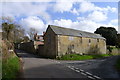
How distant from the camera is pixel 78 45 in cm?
3775

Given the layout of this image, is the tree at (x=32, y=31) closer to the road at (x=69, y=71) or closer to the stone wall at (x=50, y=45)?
the stone wall at (x=50, y=45)

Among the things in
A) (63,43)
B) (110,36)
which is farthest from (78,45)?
(110,36)

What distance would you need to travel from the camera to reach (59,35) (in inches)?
1313

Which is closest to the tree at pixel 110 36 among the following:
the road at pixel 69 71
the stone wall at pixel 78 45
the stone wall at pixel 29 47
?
the stone wall at pixel 78 45

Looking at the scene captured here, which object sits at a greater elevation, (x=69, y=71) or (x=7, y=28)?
(x=7, y=28)

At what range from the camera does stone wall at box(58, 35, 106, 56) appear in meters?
33.6

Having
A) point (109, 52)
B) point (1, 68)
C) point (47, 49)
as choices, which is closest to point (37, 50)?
point (47, 49)

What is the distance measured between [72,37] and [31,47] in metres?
14.4

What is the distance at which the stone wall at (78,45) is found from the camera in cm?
3363

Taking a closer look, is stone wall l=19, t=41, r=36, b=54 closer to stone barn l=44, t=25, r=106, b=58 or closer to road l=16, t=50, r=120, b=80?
stone barn l=44, t=25, r=106, b=58

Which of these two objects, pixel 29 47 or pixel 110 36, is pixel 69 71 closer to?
pixel 29 47

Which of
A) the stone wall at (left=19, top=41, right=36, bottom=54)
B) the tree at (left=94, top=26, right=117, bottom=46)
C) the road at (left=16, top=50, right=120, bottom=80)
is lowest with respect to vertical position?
the road at (left=16, top=50, right=120, bottom=80)

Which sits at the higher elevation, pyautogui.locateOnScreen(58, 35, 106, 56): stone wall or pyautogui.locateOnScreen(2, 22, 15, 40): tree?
pyautogui.locateOnScreen(2, 22, 15, 40): tree

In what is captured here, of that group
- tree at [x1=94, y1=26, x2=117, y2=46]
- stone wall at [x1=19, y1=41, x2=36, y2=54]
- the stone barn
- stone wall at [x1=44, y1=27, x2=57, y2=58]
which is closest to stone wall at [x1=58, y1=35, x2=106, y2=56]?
the stone barn
